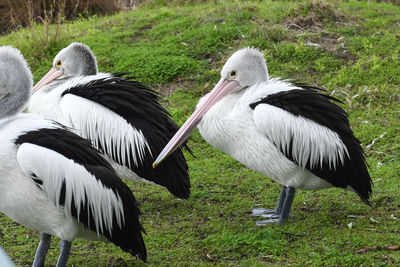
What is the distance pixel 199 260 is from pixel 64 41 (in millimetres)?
5193

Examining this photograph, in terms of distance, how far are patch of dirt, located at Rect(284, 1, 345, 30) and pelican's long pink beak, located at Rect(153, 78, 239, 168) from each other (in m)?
3.43

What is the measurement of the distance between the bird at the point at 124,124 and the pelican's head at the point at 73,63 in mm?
711

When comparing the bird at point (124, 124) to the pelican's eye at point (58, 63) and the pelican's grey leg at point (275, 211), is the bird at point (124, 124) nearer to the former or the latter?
the pelican's grey leg at point (275, 211)

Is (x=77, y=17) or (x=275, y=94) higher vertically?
(x=275, y=94)

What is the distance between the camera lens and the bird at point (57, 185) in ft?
10.8

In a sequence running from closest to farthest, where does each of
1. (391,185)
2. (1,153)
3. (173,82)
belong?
(1,153) → (391,185) → (173,82)

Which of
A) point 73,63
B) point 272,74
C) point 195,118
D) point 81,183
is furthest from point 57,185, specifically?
point 272,74

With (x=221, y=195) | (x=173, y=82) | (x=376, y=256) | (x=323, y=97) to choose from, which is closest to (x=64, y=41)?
(x=173, y=82)

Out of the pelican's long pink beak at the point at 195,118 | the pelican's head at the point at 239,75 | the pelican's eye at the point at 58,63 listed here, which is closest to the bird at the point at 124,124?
the pelican's long pink beak at the point at 195,118

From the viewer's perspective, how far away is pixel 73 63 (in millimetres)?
5441

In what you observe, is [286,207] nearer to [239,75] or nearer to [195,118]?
[195,118]

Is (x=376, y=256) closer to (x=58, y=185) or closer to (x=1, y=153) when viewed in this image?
(x=58, y=185)

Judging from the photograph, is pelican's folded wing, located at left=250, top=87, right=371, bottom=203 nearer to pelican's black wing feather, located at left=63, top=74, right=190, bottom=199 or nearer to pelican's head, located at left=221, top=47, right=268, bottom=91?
pelican's head, located at left=221, top=47, right=268, bottom=91

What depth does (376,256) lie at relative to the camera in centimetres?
370
